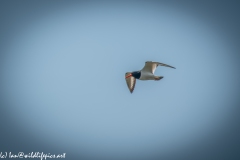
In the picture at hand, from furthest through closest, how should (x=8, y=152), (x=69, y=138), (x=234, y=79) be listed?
1. (x=234, y=79)
2. (x=69, y=138)
3. (x=8, y=152)

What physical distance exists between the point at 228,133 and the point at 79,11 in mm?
101045

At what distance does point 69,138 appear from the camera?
58.7 metres

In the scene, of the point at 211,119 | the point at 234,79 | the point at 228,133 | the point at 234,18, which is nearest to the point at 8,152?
the point at 228,133

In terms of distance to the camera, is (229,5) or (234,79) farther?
(229,5)

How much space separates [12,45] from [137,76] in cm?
12395

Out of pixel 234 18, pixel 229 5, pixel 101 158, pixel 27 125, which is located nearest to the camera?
pixel 101 158

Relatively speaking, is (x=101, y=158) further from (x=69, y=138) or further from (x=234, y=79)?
(x=234, y=79)

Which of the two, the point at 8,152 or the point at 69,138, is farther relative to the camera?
the point at 69,138

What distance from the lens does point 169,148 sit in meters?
53.4

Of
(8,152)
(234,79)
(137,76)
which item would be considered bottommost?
(137,76)

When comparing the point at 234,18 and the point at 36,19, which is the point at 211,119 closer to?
the point at 234,18

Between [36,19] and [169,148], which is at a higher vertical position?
[36,19]

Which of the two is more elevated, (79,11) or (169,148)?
(79,11)

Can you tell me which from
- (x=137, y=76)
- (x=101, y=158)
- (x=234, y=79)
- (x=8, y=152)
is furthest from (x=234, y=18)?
(x=137, y=76)
